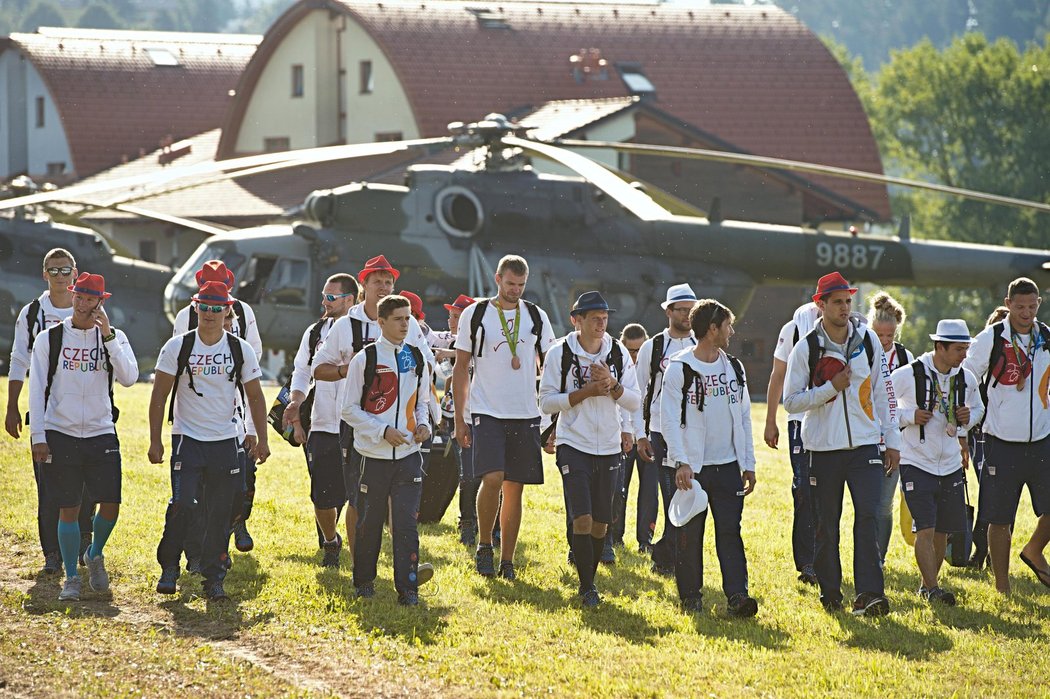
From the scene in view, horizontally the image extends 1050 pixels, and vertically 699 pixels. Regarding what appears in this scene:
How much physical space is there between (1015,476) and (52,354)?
6.17m

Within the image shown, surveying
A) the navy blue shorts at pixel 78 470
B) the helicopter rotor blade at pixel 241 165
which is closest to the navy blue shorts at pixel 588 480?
the navy blue shorts at pixel 78 470

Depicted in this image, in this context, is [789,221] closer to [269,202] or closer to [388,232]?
[269,202]

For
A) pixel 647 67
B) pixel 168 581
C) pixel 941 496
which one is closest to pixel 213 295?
pixel 168 581

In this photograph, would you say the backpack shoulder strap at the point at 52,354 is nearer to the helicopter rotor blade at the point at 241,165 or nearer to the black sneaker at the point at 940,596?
the helicopter rotor blade at the point at 241,165

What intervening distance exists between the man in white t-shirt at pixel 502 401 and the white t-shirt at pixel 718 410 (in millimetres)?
1380

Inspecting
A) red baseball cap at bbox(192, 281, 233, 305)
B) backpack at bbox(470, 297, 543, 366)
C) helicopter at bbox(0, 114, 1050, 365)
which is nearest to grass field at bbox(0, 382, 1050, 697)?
backpack at bbox(470, 297, 543, 366)

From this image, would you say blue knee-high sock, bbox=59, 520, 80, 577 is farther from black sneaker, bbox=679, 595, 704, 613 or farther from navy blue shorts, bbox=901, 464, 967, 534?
navy blue shorts, bbox=901, 464, 967, 534

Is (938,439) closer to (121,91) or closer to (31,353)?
(31,353)

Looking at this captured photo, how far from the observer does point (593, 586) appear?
824 cm

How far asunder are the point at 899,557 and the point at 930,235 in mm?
44694

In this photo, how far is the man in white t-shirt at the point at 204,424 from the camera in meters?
7.98

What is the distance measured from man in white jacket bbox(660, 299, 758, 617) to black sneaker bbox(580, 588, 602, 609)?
0.66 meters

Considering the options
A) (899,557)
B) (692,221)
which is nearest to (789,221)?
(692,221)

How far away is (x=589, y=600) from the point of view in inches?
322
